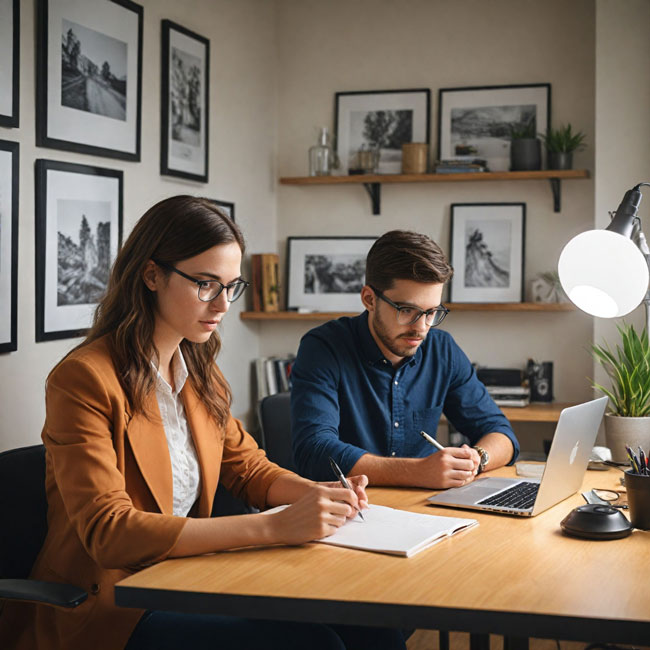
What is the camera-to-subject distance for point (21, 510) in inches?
69.0

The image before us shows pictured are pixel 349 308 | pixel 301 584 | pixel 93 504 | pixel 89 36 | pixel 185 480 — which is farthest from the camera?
pixel 349 308

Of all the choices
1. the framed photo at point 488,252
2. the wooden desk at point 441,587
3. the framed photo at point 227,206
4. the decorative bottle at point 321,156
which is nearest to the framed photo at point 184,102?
the framed photo at point 227,206

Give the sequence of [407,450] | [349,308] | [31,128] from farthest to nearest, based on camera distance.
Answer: [349,308], [31,128], [407,450]

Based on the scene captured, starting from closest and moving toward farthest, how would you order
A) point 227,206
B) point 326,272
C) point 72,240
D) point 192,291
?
point 192,291, point 72,240, point 227,206, point 326,272

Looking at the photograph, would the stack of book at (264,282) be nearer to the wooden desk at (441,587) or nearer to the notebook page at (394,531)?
the notebook page at (394,531)

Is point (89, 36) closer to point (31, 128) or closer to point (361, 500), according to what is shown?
point (31, 128)

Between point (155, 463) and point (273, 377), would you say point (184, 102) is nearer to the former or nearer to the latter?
point (273, 377)

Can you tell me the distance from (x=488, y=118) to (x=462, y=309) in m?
0.94

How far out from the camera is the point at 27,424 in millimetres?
2564

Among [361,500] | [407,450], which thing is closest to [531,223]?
[407,450]

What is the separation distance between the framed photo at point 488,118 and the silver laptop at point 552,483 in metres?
2.43

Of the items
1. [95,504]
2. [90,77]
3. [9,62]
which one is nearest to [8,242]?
[9,62]

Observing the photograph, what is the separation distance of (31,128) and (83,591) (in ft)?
5.03

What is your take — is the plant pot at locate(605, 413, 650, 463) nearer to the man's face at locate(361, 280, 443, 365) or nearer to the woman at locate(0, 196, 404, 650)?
the man's face at locate(361, 280, 443, 365)
